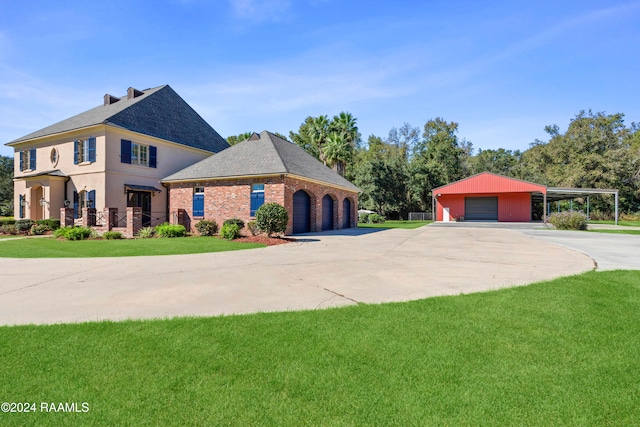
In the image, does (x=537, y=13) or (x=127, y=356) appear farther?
(x=537, y=13)

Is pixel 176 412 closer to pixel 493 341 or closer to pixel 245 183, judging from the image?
pixel 493 341

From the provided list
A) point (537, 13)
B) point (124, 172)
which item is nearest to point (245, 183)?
point (124, 172)

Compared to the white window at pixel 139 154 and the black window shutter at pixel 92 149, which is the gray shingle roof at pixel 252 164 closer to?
the white window at pixel 139 154

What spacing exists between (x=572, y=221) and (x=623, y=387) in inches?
977

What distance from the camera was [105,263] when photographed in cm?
888

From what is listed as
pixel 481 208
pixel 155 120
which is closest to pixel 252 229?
pixel 155 120

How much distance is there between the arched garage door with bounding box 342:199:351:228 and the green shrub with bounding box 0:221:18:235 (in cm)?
2137

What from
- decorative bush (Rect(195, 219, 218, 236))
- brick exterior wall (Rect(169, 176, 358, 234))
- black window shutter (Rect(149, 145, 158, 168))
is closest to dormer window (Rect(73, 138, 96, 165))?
black window shutter (Rect(149, 145, 158, 168))

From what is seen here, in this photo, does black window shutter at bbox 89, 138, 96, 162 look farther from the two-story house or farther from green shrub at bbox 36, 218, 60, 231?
green shrub at bbox 36, 218, 60, 231

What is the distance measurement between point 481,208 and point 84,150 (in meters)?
35.9

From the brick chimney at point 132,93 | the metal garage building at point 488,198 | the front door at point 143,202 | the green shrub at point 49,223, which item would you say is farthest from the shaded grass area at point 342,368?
the metal garage building at point 488,198

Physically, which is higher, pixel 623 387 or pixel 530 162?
pixel 530 162

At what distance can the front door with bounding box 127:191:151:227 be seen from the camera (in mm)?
20884

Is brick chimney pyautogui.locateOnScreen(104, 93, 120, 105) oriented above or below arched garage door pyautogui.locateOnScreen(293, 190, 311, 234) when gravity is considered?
above
